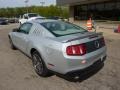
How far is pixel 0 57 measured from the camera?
7.71m

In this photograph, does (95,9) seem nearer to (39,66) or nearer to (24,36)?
(24,36)

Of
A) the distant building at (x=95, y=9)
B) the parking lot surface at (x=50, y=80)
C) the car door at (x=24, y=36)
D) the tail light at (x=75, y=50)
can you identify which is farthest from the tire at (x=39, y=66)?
the distant building at (x=95, y=9)

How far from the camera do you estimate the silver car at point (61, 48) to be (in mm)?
4289

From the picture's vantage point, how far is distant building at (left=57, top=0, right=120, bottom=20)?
75.6ft

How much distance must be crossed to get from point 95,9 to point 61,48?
2298 cm

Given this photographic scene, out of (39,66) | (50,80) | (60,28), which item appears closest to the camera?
(50,80)

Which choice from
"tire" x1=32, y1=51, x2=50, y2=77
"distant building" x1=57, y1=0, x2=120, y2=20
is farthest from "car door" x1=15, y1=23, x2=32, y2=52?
"distant building" x1=57, y1=0, x2=120, y2=20

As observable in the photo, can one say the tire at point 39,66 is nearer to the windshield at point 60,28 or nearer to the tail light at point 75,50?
the windshield at point 60,28

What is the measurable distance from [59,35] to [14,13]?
83796mm

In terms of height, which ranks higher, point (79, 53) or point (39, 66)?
point (79, 53)

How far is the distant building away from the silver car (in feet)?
61.0

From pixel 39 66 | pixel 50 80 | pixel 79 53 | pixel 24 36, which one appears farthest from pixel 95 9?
pixel 79 53

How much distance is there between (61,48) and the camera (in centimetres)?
432

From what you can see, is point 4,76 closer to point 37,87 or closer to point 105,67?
point 37,87
